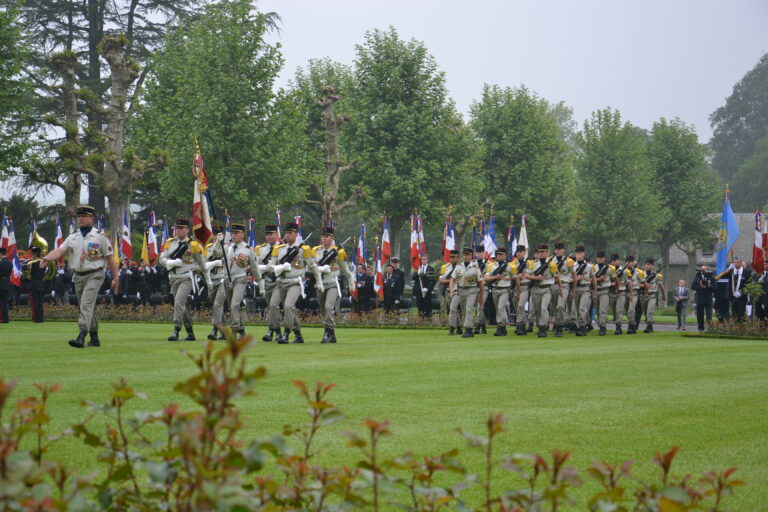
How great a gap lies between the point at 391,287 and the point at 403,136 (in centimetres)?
2067

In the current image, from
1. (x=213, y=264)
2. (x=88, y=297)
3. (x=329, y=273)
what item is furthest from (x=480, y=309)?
(x=88, y=297)

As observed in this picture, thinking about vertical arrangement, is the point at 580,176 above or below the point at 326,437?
above

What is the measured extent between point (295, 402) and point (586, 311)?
1965cm

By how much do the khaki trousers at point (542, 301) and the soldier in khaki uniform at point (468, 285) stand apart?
77.9 inches

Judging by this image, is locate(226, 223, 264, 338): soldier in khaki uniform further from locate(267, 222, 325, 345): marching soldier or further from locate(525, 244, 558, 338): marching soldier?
locate(525, 244, 558, 338): marching soldier

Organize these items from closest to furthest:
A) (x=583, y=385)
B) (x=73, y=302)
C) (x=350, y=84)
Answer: (x=583, y=385), (x=73, y=302), (x=350, y=84)

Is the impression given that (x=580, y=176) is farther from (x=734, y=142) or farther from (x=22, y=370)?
(x=22, y=370)

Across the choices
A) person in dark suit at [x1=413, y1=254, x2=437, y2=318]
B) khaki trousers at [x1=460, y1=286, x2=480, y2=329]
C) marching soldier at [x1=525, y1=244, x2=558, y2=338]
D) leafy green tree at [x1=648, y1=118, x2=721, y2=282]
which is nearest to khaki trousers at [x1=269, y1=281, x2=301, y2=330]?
khaki trousers at [x1=460, y1=286, x2=480, y2=329]

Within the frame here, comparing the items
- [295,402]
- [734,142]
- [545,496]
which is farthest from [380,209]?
[734,142]

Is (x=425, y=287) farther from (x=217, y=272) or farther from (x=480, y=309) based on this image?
(x=217, y=272)

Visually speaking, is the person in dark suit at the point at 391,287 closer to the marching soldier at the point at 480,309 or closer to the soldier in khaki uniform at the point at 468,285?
the marching soldier at the point at 480,309

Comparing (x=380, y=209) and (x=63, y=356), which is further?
(x=380, y=209)

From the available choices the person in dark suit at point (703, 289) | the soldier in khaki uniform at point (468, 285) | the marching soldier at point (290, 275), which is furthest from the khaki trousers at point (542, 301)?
the marching soldier at point (290, 275)

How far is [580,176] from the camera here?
7462 cm
